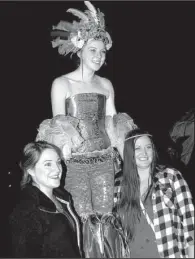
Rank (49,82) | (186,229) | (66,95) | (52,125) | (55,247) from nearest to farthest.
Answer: (55,247) → (186,229) → (52,125) → (66,95) → (49,82)

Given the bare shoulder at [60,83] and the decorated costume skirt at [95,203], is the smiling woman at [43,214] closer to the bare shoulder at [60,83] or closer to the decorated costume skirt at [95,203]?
the decorated costume skirt at [95,203]

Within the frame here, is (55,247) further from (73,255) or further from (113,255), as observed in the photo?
(113,255)

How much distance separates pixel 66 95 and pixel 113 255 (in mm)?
1170

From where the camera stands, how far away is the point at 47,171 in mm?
2547

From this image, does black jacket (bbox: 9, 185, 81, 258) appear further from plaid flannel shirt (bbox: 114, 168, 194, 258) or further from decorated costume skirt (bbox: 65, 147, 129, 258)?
plaid flannel shirt (bbox: 114, 168, 194, 258)

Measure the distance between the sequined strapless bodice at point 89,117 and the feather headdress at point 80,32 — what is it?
394 mm

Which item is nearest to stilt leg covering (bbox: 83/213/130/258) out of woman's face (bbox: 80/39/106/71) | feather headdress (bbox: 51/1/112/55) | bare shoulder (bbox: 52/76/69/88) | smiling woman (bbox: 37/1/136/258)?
smiling woman (bbox: 37/1/136/258)

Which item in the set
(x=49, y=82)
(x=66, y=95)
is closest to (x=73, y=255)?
(x=66, y=95)

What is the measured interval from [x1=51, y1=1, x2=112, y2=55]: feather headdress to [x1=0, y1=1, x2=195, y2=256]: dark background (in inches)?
90.6

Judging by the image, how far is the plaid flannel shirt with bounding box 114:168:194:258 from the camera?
2547mm

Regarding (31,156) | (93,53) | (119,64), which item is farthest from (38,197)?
(119,64)

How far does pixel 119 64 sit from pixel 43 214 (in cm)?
390

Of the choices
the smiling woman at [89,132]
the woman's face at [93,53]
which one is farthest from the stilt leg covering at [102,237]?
the woman's face at [93,53]

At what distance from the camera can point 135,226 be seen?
269 cm
